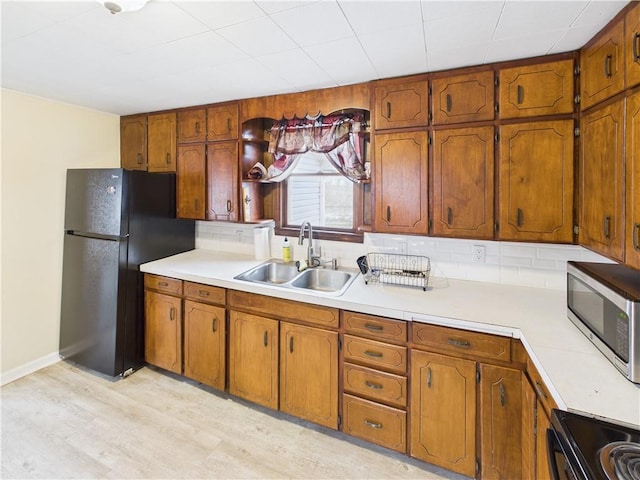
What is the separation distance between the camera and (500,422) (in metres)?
1.65

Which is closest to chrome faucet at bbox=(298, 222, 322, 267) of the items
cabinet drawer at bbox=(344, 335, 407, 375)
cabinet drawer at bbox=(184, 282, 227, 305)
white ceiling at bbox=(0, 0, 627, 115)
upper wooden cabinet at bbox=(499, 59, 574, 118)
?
cabinet drawer at bbox=(184, 282, 227, 305)

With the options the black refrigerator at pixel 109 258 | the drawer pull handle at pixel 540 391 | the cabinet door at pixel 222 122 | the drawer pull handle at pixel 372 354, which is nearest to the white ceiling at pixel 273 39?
the cabinet door at pixel 222 122

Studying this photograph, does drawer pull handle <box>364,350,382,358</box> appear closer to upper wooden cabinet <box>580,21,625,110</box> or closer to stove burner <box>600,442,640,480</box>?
stove burner <box>600,442,640,480</box>

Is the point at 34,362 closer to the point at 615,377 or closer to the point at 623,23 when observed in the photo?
the point at 615,377

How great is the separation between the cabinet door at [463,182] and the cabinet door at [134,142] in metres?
2.73

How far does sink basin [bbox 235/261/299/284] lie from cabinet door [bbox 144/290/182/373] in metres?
0.66

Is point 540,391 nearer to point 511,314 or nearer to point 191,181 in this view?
point 511,314

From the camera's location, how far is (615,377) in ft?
3.90

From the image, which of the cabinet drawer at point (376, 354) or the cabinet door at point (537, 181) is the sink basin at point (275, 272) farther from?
the cabinet door at point (537, 181)

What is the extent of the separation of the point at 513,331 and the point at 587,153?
3.31ft

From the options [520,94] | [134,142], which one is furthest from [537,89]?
[134,142]

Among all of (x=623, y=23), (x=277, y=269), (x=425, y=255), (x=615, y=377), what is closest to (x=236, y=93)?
(x=277, y=269)

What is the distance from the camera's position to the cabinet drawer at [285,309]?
2027 mm

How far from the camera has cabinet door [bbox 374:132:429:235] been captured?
2.12m
